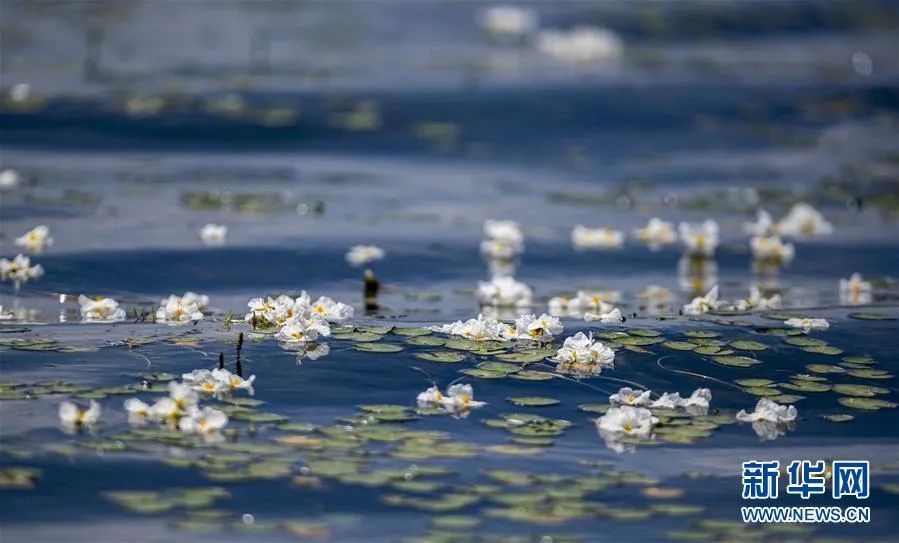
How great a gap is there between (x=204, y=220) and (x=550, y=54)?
667 cm

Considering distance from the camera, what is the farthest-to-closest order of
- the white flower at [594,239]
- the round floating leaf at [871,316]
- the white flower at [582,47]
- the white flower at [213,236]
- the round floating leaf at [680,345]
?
the white flower at [582,47], the white flower at [594,239], the white flower at [213,236], the round floating leaf at [871,316], the round floating leaf at [680,345]

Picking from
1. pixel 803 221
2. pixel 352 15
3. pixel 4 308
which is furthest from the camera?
pixel 352 15

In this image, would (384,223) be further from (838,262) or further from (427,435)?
(427,435)

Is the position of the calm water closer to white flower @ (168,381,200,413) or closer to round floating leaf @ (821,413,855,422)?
round floating leaf @ (821,413,855,422)

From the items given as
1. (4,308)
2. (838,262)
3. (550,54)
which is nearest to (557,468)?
(4,308)

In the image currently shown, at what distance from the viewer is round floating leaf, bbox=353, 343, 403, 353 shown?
5387mm

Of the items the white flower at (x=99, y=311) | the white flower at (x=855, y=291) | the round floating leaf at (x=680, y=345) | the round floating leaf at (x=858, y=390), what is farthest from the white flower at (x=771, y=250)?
the white flower at (x=99, y=311)

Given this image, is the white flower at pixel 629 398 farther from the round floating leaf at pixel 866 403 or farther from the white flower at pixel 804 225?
the white flower at pixel 804 225

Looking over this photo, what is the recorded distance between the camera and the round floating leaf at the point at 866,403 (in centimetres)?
Result: 518

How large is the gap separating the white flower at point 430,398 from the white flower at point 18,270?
2.66 meters

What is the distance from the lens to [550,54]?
14.3 meters

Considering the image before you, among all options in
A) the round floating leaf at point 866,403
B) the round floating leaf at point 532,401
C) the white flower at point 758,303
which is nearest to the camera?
the round floating leaf at point 532,401

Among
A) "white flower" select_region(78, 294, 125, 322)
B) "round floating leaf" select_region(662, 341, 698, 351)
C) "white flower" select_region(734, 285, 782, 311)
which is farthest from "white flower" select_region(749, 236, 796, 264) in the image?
"white flower" select_region(78, 294, 125, 322)

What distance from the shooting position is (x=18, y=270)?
673 centimetres
